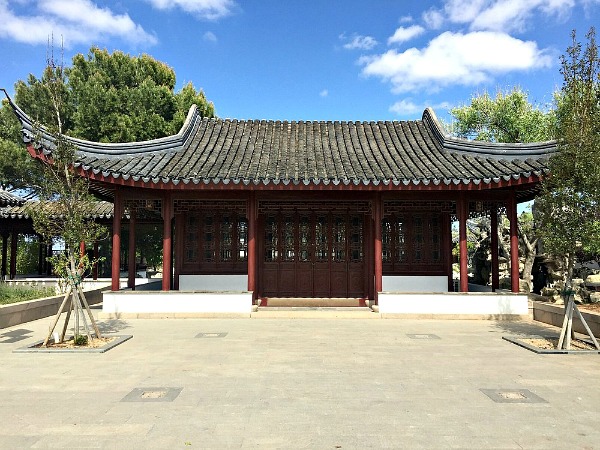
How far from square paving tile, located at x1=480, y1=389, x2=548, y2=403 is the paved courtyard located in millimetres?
12

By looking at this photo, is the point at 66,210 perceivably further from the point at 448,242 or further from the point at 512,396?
the point at 448,242

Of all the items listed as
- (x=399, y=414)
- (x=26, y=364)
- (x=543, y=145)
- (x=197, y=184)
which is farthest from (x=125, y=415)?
(x=543, y=145)

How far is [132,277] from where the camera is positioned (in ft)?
45.6

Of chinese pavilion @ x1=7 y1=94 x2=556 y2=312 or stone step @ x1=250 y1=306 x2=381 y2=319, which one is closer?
chinese pavilion @ x1=7 y1=94 x2=556 y2=312

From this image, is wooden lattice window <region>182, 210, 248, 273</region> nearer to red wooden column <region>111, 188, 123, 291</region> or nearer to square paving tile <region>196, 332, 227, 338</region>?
red wooden column <region>111, 188, 123, 291</region>

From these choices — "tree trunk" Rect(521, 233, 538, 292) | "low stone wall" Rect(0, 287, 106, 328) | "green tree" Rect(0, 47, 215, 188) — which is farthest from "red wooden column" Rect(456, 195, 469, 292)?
"green tree" Rect(0, 47, 215, 188)

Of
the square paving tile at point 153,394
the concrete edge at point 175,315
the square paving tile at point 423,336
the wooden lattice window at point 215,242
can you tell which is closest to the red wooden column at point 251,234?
the concrete edge at point 175,315

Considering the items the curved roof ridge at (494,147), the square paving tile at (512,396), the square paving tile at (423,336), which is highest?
the curved roof ridge at (494,147)

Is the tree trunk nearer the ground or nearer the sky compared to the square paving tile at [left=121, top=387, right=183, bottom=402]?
nearer the sky

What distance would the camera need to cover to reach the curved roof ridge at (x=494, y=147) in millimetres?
11859

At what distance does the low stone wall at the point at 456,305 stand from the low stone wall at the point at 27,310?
28.0 ft

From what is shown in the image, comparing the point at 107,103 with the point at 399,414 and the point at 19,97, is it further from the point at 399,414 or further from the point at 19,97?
the point at 399,414

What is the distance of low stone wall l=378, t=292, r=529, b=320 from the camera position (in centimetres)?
1125

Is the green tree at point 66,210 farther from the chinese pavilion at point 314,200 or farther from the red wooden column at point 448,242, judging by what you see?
the red wooden column at point 448,242
